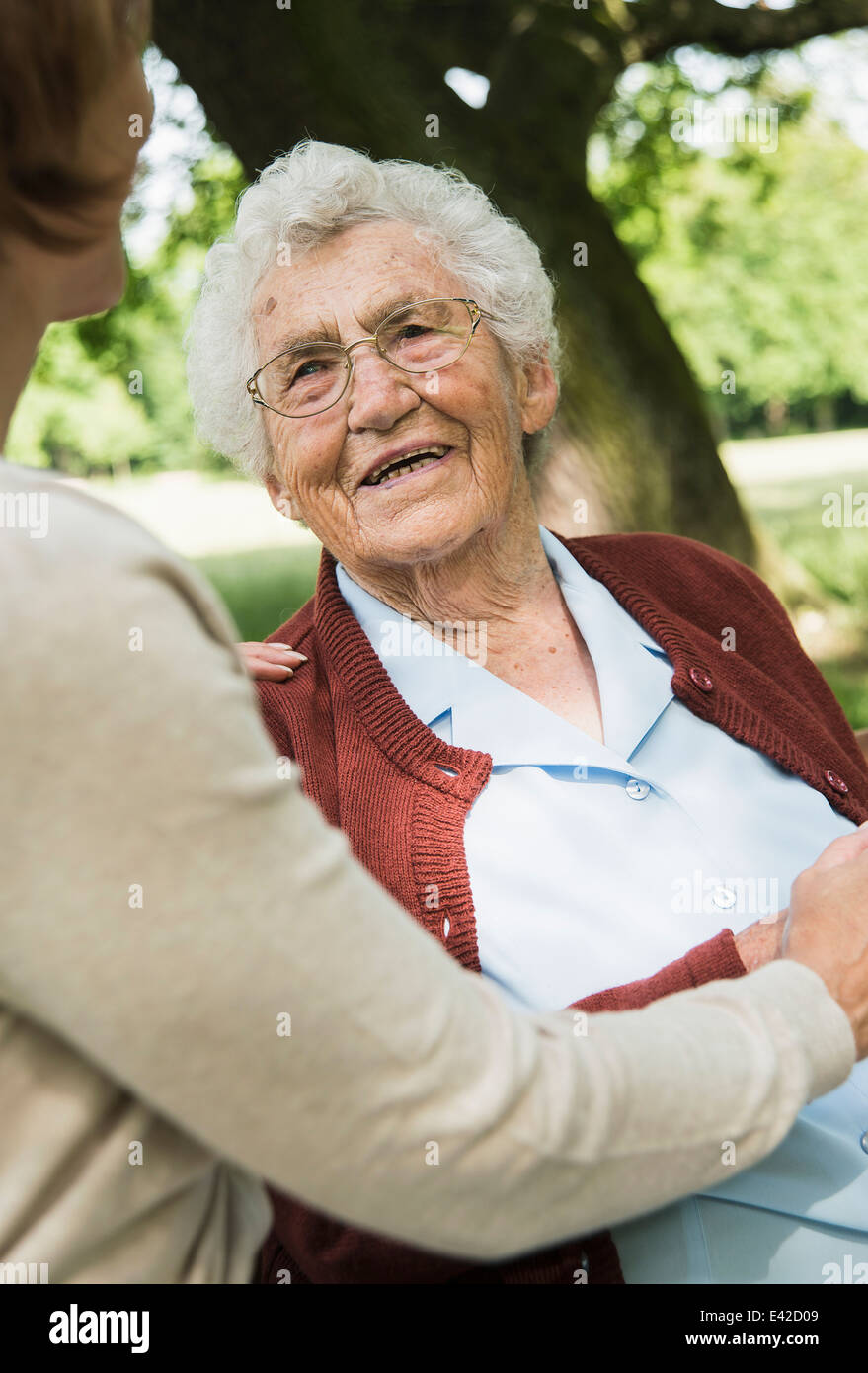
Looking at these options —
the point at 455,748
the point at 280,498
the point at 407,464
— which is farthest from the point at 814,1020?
the point at 280,498

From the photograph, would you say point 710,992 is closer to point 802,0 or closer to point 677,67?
point 802,0

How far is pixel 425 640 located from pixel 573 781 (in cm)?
44

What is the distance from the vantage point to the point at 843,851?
5.44ft

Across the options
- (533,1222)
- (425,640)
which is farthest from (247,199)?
(533,1222)

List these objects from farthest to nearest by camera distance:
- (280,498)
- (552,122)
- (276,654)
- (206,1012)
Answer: (552,122), (280,498), (276,654), (206,1012)

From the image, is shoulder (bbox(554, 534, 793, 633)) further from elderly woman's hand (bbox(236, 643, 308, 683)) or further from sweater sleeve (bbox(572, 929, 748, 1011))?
sweater sleeve (bbox(572, 929, 748, 1011))

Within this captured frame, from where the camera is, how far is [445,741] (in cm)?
210

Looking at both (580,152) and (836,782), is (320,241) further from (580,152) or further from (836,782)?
(580,152)

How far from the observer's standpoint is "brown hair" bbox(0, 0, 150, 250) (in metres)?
0.91

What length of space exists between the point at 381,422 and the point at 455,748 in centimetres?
68

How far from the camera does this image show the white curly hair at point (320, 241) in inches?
92.4

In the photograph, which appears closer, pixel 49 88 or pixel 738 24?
pixel 49 88

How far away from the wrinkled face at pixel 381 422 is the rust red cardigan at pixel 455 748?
→ 0.61 ft

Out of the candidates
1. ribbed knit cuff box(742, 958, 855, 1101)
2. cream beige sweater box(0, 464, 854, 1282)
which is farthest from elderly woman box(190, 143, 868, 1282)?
cream beige sweater box(0, 464, 854, 1282)
